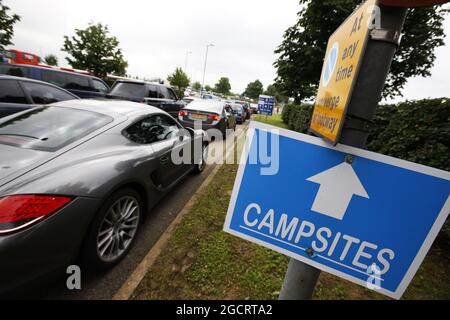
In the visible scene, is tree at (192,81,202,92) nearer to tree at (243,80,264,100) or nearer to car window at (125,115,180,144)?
tree at (243,80,264,100)

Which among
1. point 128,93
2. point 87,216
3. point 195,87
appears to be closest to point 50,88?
point 128,93

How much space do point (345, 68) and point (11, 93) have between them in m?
5.57

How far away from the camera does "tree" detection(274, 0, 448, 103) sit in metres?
12.2

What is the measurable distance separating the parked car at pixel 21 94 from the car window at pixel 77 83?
3.30 meters

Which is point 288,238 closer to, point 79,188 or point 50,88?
point 79,188

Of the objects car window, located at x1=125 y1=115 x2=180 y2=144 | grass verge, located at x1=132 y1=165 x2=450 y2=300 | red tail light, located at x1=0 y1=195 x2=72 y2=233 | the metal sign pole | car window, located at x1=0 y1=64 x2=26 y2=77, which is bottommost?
grass verge, located at x1=132 y1=165 x2=450 y2=300

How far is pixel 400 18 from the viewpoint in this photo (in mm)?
680

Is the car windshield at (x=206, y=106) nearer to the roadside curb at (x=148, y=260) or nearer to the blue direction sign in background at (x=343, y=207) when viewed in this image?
the roadside curb at (x=148, y=260)

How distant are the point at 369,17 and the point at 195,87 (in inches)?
3665

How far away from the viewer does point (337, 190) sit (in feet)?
2.68

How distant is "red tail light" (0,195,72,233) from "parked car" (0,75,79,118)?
3.67 metres

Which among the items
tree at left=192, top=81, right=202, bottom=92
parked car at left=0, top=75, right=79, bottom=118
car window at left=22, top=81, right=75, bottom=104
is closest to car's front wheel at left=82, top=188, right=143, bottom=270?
parked car at left=0, top=75, right=79, bottom=118

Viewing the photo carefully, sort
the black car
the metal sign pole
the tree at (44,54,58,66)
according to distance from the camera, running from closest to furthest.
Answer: the metal sign pole
the black car
the tree at (44,54,58,66)

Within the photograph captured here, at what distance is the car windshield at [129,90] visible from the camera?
7.19 metres
